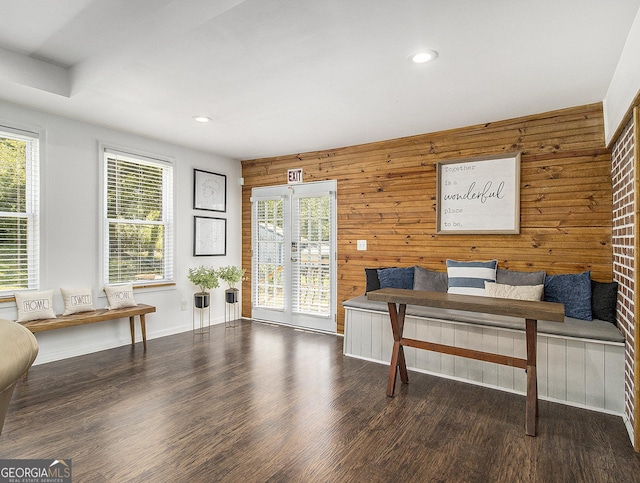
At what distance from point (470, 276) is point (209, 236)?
3.48 meters

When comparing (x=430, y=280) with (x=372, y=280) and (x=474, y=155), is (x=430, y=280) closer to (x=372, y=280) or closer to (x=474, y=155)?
(x=372, y=280)

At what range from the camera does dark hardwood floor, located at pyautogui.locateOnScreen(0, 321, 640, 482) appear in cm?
198

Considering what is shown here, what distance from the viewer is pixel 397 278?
13.6 feet

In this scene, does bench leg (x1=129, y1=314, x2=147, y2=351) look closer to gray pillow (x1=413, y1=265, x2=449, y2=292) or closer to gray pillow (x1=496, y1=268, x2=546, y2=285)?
gray pillow (x1=413, y1=265, x2=449, y2=292)

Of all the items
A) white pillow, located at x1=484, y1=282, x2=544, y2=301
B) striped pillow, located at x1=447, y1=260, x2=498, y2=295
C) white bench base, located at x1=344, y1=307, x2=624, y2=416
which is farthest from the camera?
striped pillow, located at x1=447, y1=260, x2=498, y2=295

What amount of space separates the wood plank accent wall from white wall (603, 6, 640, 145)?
0.33m

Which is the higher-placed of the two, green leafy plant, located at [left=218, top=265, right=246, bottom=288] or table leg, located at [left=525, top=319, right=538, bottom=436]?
green leafy plant, located at [left=218, top=265, right=246, bottom=288]

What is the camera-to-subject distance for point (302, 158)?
5133mm

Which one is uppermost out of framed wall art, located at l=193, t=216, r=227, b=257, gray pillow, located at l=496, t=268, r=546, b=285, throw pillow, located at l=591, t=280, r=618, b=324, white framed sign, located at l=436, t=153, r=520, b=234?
white framed sign, located at l=436, t=153, r=520, b=234

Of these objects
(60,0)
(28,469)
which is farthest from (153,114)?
(28,469)

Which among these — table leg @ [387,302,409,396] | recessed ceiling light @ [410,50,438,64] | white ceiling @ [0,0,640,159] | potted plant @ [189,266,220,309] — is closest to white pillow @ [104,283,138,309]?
potted plant @ [189,266,220,309]

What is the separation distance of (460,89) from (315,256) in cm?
275

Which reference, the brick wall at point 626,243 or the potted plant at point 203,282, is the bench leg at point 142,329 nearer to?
the potted plant at point 203,282

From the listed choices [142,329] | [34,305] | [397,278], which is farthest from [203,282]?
[397,278]
